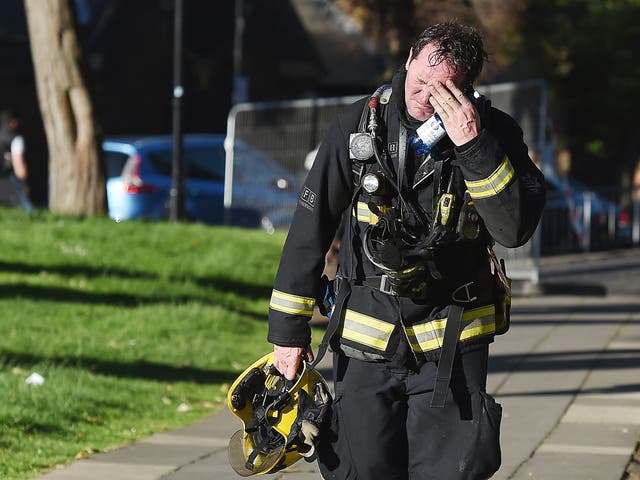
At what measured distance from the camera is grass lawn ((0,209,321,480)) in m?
7.16

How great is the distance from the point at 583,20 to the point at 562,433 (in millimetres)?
26897

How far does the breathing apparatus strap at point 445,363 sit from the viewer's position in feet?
12.9

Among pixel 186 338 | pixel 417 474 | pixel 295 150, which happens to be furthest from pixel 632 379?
pixel 295 150

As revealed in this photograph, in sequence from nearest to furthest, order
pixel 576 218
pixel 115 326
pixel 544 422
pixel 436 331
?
pixel 436 331 → pixel 544 422 → pixel 115 326 → pixel 576 218

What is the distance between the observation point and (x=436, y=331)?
3988mm

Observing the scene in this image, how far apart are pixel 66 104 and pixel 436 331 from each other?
34.1 feet

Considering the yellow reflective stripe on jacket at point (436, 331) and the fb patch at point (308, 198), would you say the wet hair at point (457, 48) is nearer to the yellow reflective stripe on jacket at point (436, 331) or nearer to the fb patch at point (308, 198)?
the fb patch at point (308, 198)

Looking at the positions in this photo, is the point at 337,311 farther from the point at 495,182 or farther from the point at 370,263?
the point at 495,182

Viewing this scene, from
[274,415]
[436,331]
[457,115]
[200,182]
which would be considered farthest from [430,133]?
[200,182]

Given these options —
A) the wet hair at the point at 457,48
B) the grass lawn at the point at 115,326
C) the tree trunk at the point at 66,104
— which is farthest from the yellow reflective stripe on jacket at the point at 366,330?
the tree trunk at the point at 66,104

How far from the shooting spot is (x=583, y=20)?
32.5 metres

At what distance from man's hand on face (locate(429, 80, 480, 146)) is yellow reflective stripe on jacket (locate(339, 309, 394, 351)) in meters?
0.63

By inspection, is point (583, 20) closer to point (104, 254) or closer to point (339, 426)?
point (104, 254)

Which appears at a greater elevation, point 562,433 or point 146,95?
point 146,95
